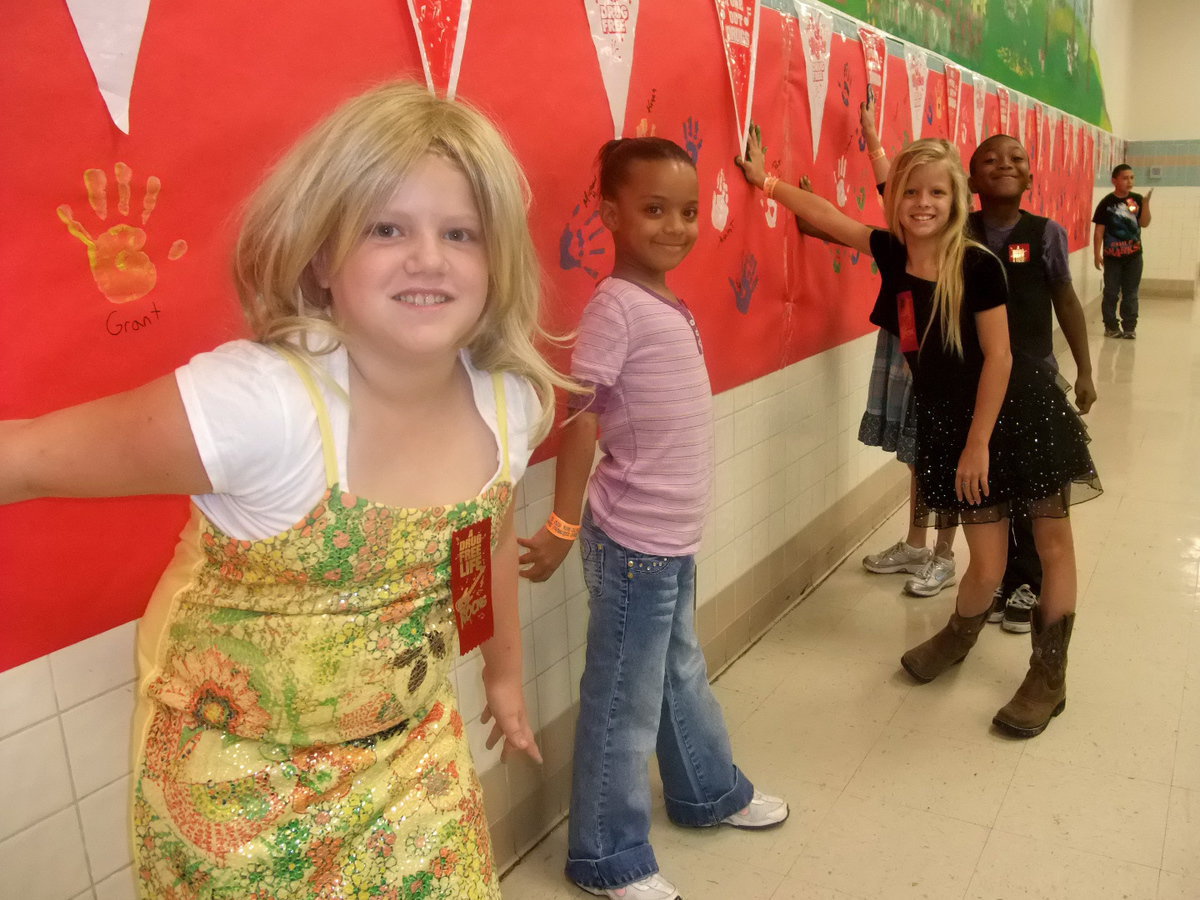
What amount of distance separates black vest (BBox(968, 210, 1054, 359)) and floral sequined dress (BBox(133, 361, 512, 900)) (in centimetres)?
229

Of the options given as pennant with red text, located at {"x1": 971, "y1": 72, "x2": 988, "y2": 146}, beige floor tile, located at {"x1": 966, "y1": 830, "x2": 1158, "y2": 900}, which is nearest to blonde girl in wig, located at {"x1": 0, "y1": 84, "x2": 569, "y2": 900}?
beige floor tile, located at {"x1": 966, "y1": 830, "x2": 1158, "y2": 900}

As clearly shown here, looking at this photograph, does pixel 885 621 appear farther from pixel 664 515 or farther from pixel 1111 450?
pixel 1111 450

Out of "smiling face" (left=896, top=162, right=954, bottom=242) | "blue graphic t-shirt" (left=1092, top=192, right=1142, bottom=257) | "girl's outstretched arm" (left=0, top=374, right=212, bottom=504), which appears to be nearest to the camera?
"girl's outstretched arm" (left=0, top=374, right=212, bottom=504)

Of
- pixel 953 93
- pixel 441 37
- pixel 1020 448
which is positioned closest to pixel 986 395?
pixel 1020 448

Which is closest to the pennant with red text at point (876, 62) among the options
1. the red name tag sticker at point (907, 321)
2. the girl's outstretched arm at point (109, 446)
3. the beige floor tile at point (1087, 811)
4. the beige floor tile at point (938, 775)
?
the red name tag sticker at point (907, 321)

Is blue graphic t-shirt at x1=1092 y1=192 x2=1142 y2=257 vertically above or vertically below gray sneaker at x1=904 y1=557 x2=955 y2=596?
above

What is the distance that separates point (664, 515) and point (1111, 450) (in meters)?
4.24

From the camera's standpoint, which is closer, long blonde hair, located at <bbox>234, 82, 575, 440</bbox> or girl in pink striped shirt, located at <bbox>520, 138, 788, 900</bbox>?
long blonde hair, located at <bbox>234, 82, 575, 440</bbox>

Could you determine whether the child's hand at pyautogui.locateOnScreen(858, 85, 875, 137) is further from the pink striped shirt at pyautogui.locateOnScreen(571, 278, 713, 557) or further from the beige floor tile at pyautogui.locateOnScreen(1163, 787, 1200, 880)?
the beige floor tile at pyautogui.locateOnScreen(1163, 787, 1200, 880)

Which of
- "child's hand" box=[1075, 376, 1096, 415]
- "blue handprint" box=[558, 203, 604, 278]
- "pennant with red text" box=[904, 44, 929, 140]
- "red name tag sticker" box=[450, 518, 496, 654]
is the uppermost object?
"pennant with red text" box=[904, 44, 929, 140]

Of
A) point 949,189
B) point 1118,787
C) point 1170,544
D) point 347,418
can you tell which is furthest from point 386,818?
point 1170,544

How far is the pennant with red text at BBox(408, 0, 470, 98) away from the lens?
160 centimetres

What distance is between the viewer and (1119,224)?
884cm

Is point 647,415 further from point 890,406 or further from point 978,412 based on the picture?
point 890,406
